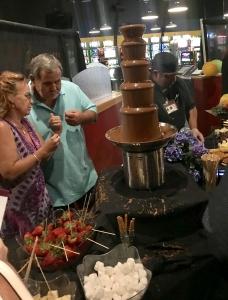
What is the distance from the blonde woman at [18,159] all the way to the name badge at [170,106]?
1.41 meters

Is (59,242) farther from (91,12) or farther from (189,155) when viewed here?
(91,12)

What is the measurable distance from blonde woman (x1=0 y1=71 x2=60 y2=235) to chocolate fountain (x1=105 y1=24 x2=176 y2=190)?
50 centimetres

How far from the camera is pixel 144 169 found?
4.46ft

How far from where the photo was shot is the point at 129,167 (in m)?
1.38

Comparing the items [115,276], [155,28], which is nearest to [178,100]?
[115,276]

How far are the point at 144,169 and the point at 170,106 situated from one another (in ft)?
5.48

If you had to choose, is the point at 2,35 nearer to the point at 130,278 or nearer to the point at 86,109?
the point at 86,109

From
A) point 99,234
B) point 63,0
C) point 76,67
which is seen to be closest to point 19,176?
point 99,234

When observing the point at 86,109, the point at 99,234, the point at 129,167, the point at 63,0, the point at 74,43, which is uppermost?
the point at 63,0

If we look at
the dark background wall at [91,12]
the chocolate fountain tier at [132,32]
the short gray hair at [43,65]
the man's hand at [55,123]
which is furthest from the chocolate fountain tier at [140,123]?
the dark background wall at [91,12]

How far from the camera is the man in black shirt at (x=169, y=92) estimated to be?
8.98 feet

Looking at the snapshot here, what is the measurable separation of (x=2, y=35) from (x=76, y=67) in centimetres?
140

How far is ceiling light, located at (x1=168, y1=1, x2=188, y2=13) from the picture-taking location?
1032 centimetres

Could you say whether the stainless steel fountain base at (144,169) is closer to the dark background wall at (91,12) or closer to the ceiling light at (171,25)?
the dark background wall at (91,12)
